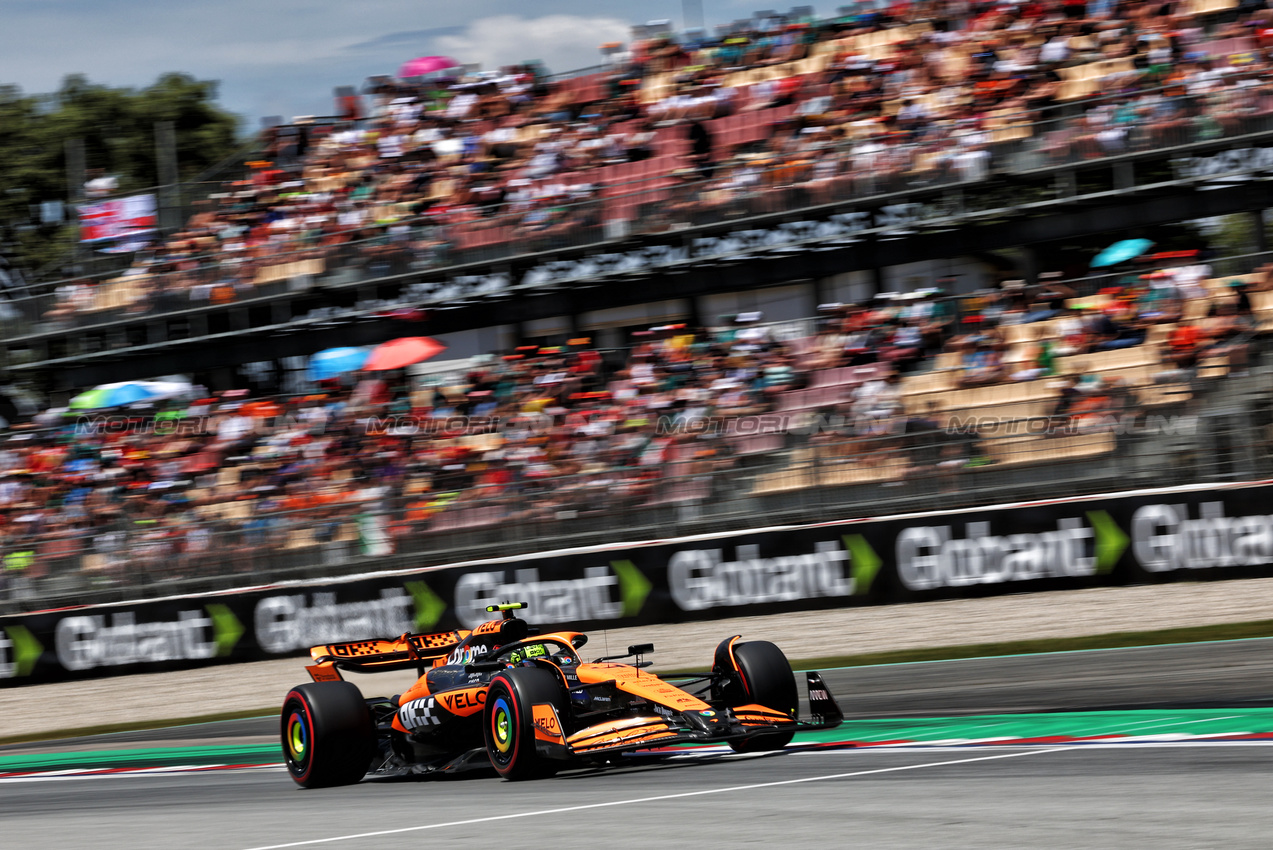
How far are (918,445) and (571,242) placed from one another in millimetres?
7896

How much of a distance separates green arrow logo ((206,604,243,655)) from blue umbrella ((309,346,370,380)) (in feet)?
16.0

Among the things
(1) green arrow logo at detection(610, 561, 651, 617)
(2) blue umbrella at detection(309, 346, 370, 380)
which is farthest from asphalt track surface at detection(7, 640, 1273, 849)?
(2) blue umbrella at detection(309, 346, 370, 380)

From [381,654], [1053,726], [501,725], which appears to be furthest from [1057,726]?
[381,654]

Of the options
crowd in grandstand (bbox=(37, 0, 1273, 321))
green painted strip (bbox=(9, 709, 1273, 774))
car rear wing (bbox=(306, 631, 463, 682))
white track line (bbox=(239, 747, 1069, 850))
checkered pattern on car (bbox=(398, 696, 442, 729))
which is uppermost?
crowd in grandstand (bbox=(37, 0, 1273, 321))

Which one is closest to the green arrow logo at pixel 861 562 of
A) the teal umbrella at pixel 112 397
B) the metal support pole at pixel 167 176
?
the teal umbrella at pixel 112 397

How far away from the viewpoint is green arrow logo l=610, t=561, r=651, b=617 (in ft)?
52.4

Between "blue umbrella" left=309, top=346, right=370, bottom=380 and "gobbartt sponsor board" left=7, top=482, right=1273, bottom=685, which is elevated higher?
"blue umbrella" left=309, top=346, right=370, bottom=380

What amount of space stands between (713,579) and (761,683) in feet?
24.5

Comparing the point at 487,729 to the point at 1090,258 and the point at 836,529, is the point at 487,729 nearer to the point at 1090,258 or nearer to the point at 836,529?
the point at 836,529

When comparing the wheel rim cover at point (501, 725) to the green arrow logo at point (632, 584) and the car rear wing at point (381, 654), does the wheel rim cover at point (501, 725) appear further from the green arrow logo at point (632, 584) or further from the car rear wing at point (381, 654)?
the green arrow logo at point (632, 584)

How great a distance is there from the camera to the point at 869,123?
61.8 feet

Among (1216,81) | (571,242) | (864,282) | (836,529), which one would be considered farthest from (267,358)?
(1216,81)

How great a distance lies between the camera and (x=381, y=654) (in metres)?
9.61

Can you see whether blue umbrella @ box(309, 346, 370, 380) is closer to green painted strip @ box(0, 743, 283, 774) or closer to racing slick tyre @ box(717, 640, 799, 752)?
green painted strip @ box(0, 743, 283, 774)
